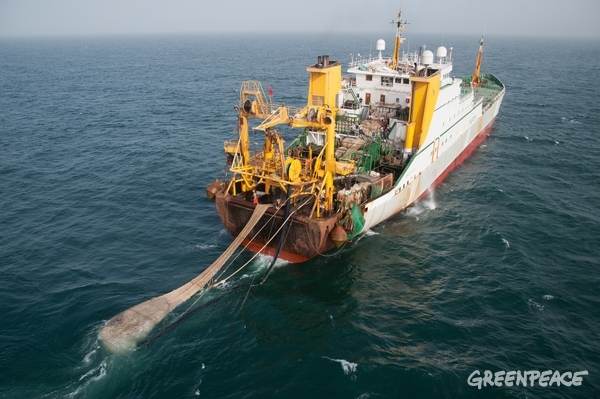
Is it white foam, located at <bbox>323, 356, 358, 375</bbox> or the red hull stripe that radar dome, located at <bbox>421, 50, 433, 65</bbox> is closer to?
the red hull stripe

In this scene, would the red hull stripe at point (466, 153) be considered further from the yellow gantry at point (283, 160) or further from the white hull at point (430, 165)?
the yellow gantry at point (283, 160)

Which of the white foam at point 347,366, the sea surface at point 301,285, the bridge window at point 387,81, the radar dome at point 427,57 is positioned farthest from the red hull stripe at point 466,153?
the white foam at point 347,366

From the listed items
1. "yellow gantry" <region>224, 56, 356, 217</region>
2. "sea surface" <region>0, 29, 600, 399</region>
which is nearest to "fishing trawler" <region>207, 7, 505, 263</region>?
"yellow gantry" <region>224, 56, 356, 217</region>

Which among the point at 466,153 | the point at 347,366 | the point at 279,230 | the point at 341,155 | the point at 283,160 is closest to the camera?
the point at 347,366

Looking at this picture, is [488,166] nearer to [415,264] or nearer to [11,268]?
[415,264]

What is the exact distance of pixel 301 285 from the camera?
77.5ft

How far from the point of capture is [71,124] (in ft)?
180

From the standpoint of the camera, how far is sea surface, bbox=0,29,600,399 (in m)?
17.7

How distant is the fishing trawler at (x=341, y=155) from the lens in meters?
24.1

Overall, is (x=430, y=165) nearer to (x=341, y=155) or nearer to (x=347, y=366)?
(x=341, y=155)

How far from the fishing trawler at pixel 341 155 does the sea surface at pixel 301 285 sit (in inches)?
84.4

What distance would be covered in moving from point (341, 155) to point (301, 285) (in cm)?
1062

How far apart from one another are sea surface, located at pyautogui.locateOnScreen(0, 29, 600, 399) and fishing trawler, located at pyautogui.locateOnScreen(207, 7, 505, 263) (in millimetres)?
2143

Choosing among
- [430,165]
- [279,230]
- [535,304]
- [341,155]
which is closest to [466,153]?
[430,165]
